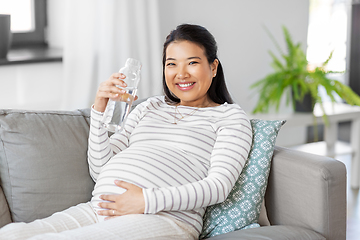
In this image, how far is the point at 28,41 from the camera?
2514 mm

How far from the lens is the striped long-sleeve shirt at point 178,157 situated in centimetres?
130

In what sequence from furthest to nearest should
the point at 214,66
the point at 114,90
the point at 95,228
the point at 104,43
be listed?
1. the point at 104,43
2. the point at 214,66
3. the point at 114,90
4. the point at 95,228

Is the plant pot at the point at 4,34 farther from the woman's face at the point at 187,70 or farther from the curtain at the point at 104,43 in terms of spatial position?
the woman's face at the point at 187,70

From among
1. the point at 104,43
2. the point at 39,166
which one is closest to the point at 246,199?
the point at 39,166

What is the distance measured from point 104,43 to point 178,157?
1090 mm

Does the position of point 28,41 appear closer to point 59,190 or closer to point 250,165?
point 59,190

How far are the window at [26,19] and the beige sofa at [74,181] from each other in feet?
3.58

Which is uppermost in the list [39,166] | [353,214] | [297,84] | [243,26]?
[243,26]

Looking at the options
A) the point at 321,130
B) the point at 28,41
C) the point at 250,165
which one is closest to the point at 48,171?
the point at 250,165

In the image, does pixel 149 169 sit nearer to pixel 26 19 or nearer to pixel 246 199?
pixel 246 199

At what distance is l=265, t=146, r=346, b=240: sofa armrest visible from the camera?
4.44 ft

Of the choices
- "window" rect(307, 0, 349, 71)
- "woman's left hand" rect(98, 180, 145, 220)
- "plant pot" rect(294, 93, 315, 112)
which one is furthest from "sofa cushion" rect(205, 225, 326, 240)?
"window" rect(307, 0, 349, 71)

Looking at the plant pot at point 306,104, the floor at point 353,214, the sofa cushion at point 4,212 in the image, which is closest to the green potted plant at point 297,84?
the plant pot at point 306,104

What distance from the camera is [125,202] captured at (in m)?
1.29
